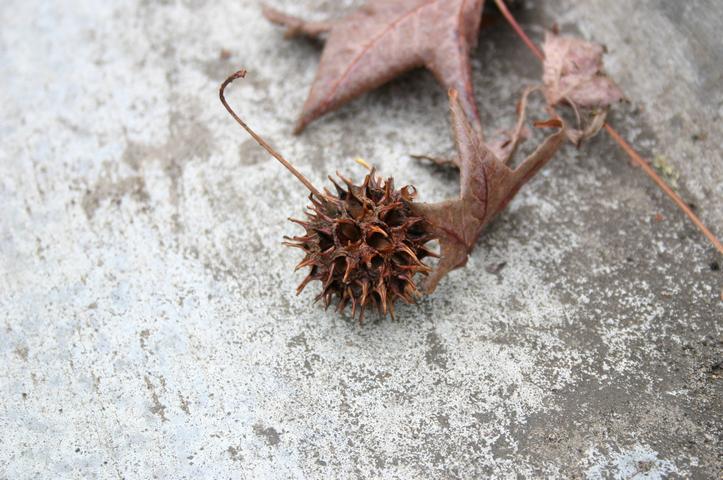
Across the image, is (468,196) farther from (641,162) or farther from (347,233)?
(641,162)

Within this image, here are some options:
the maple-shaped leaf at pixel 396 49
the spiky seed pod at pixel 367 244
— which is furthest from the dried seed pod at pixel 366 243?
the maple-shaped leaf at pixel 396 49

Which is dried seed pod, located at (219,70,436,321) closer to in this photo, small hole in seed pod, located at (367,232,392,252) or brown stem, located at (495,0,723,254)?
small hole in seed pod, located at (367,232,392,252)

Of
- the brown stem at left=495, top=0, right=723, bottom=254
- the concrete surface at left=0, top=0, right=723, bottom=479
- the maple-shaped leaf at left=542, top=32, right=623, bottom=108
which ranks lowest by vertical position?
the concrete surface at left=0, top=0, right=723, bottom=479

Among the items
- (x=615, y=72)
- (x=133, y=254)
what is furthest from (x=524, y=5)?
(x=133, y=254)

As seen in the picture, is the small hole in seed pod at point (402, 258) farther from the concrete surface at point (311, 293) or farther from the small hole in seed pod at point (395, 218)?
the concrete surface at point (311, 293)

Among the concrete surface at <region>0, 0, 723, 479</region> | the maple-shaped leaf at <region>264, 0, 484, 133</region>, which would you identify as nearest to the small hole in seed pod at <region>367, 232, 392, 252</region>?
the concrete surface at <region>0, 0, 723, 479</region>

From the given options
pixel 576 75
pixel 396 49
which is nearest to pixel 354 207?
pixel 396 49

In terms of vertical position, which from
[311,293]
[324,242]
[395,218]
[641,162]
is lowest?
[311,293]
